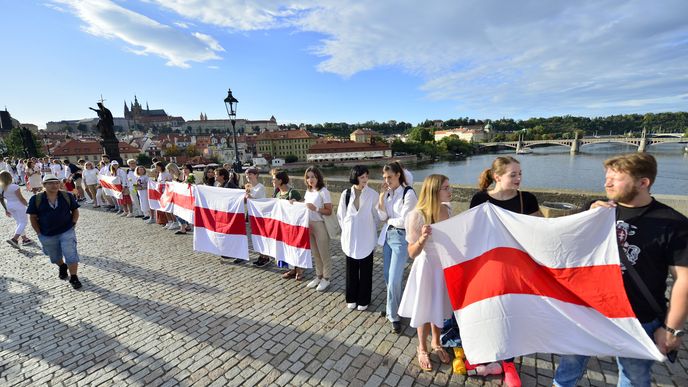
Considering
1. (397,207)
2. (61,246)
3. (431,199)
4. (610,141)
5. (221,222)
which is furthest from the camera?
(610,141)

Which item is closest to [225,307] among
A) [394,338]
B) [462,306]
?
[394,338]

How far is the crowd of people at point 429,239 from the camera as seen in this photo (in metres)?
1.78

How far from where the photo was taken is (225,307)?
4055 mm

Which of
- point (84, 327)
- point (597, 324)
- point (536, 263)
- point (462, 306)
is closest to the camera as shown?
point (597, 324)

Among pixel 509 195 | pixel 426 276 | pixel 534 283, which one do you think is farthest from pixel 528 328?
pixel 509 195

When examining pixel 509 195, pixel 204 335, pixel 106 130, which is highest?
pixel 106 130

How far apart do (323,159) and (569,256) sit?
8200 centimetres

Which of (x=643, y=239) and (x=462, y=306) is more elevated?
(x=643, y=239)

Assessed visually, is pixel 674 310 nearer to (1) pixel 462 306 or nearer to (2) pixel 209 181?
(1) pixel 462 306

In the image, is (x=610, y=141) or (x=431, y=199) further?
(x=610, y=141)

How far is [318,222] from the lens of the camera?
441cm

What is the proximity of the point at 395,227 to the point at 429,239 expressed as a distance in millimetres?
690

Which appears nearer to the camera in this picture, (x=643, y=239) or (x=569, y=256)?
(x=643, y=239)

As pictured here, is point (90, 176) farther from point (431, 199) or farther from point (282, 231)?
point (431, 199)
